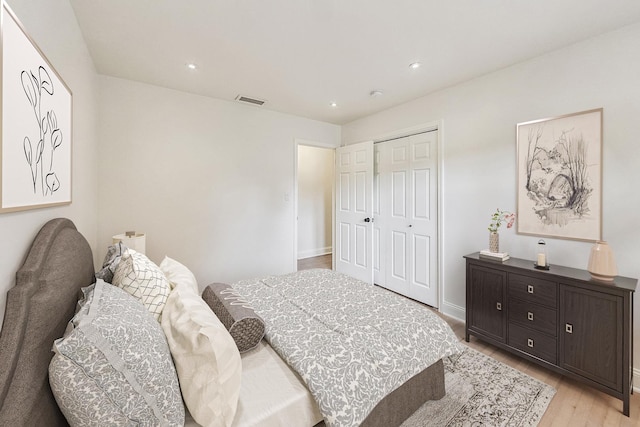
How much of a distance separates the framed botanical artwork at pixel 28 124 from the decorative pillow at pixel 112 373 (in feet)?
1.60

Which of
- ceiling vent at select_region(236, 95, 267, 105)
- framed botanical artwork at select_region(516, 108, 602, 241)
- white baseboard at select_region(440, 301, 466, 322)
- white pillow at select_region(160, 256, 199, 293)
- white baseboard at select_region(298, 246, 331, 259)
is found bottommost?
white baseboard at select_region(440, 301, 466, 322)

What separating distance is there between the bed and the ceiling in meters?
1.50

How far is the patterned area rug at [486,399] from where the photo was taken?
1.59 meters

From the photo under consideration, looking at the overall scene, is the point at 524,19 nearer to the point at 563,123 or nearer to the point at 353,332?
the point at 563,123

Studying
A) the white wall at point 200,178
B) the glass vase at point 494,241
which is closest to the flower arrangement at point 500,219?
the glass vase at point 494,241

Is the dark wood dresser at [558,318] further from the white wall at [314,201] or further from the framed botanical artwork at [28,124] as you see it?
the white wall at [314,201]

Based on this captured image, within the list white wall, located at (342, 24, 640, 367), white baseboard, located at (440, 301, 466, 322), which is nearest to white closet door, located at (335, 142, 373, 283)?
white wall, located at (342, 24, 640, 367)

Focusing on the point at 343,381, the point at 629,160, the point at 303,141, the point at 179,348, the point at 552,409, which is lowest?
the point at 552,409

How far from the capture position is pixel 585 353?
1795mm

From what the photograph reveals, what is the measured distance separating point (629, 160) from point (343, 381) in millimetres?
2453

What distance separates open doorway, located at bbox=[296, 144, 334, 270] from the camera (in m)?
5.80

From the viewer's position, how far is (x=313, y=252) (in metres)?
5.97

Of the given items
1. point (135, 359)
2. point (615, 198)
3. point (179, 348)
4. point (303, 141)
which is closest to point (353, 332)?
point (179, 348)

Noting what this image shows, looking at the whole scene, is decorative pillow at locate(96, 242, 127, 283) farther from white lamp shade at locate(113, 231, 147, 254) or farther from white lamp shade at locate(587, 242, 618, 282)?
white lamp shade at locate(587, 242, 618, 282)
